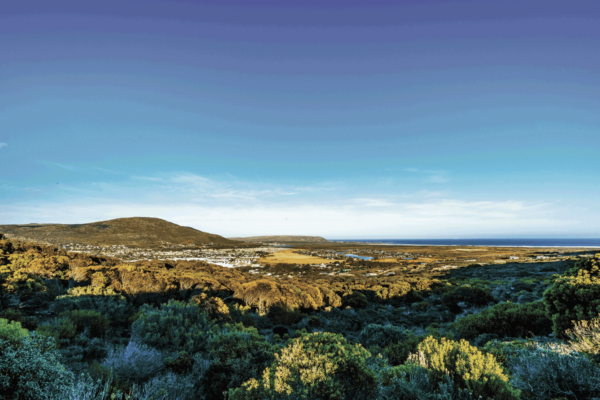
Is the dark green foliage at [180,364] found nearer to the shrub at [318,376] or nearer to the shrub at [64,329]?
the shrub at [318,376]

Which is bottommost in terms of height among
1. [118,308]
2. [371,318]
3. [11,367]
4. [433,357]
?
[371,318]

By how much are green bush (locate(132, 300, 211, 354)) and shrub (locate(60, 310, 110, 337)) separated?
168cm

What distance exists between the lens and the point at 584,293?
313 inches

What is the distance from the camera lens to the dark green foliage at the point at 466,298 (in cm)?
1645

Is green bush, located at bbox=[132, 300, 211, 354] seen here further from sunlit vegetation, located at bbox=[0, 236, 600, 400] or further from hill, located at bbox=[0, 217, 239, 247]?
hill, located at bbox=[0, 217, 239, 247]

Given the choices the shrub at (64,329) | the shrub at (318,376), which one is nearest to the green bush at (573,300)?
the shrub at (318,376)

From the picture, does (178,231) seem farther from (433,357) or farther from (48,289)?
(433,357)

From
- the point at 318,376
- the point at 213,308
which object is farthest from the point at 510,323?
the point at 213,308

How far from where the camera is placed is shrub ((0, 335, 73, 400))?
12.2 ft

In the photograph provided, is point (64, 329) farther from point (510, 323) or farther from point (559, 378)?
point (510, 323)

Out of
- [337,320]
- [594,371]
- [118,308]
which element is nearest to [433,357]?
[594,371]

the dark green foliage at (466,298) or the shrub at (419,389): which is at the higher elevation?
the shrub at (419,389)

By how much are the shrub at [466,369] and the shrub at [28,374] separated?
664 cm

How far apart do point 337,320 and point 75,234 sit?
266ft
